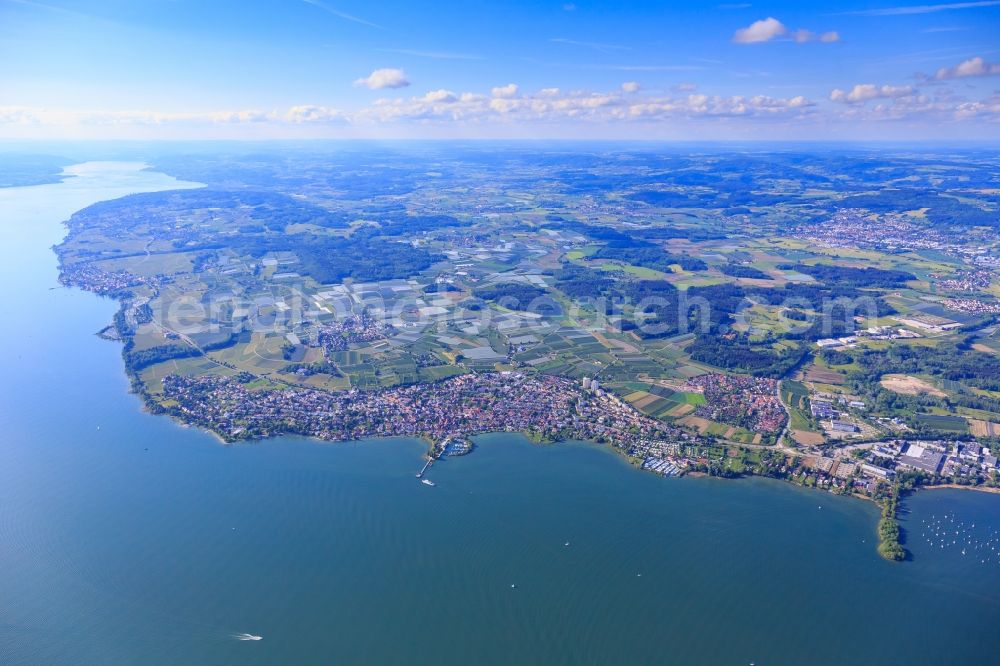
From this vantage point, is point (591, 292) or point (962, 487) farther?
point (591, 292)

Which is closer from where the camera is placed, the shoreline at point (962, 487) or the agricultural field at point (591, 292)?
the shoreline at point (962, 487)

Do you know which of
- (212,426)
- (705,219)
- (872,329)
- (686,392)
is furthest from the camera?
(705,219)

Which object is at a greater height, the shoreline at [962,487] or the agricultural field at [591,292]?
the agricultural field at [591,292]

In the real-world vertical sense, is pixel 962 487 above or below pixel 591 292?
below

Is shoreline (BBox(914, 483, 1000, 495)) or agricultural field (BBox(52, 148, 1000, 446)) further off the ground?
agricultural field (BBox(52, 148, 1000, 446))

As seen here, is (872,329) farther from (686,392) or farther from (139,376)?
(139,376)

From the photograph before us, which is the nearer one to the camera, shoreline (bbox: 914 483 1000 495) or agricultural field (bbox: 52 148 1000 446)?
shoreline (bbox: 914 483 1000 495)

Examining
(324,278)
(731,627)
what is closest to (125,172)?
(324,278)

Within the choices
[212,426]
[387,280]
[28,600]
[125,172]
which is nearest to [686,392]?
[212,426]

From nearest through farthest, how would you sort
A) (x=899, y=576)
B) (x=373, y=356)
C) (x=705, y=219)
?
(x=899, y=576)
(x=373, y=356)
(x=705, y=219)

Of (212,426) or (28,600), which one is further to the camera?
(212,426)
